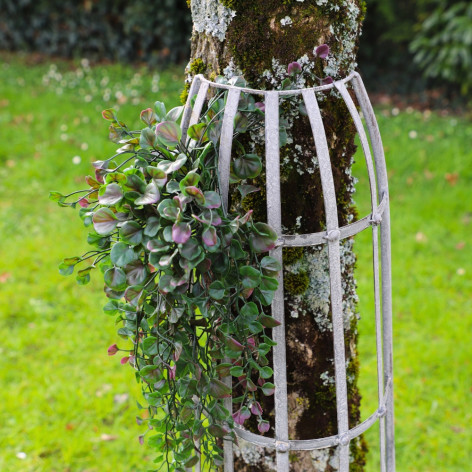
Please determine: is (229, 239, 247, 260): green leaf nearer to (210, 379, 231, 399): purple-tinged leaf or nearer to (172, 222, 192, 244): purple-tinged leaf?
(172, 222, 192, 244): purple-tinged leaf

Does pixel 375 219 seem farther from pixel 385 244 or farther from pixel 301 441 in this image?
pixel 301 441

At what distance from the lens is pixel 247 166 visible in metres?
1.25

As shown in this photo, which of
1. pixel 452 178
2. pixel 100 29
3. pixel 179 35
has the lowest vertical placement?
pixel 452 178

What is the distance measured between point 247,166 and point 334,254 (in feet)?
0.93

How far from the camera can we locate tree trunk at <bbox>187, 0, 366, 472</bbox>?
1.37 meters

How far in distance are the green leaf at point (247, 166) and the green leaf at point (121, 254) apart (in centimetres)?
29

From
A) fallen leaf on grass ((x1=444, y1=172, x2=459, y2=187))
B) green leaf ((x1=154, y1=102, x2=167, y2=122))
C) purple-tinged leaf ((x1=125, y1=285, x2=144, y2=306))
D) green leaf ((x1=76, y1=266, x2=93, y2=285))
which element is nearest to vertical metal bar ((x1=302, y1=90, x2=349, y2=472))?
green leaf ((x1=154, y1=102, x2=167, y2=122))

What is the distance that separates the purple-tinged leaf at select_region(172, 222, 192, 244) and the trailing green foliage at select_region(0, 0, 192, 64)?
22.6ft

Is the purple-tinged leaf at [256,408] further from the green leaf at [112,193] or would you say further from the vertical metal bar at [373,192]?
the green leaf at [112,193]

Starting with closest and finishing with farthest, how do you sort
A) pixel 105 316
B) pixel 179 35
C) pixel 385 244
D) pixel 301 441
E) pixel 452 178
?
pixel 301 441, pixel 385 244, pixel 105 316, pixel 452 178, pixel 179 35

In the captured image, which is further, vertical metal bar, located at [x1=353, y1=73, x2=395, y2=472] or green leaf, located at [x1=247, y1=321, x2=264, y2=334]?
vertical metal bar, located at [x1=353, y1=73, x2=395, y2=472]

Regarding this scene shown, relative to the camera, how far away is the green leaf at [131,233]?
1.19m

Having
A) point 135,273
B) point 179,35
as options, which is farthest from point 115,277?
point 179,35

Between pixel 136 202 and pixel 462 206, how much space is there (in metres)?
3.93
